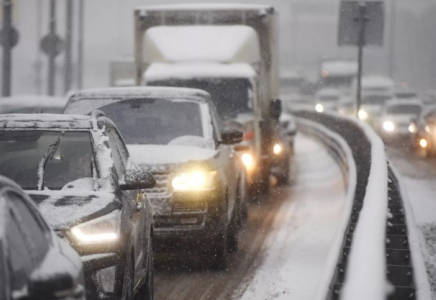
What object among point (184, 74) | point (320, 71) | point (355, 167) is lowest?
point (320, 71)

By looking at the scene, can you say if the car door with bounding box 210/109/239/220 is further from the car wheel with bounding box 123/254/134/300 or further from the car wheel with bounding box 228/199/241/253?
the car wheel with bounding box 123/254/134/300

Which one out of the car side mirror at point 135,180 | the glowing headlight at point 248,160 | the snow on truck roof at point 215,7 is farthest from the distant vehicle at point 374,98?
the car side mirror at point 135,180

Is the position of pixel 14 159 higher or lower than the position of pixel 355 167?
higher

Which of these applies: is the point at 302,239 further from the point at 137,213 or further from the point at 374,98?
the point at 374,98

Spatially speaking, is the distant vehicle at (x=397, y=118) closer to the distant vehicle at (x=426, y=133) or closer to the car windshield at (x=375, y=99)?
the distant vehicle at (x=426, y=133)

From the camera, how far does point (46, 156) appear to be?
8102 millimetres

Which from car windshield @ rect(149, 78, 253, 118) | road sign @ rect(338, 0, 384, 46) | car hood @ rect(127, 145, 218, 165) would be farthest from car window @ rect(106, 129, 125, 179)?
road sign @ rect(338, 0, 384, 46)

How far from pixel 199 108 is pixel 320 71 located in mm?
63945

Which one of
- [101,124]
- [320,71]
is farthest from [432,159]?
[320,71]

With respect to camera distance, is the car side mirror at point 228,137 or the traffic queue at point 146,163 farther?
the car side mirror at point 228,137

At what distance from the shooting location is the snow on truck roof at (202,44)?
1869 cm

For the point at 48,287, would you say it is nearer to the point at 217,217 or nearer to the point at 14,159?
the point at 14,159

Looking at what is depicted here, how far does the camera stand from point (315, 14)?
103 m

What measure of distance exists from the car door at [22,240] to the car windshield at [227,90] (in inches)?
521
